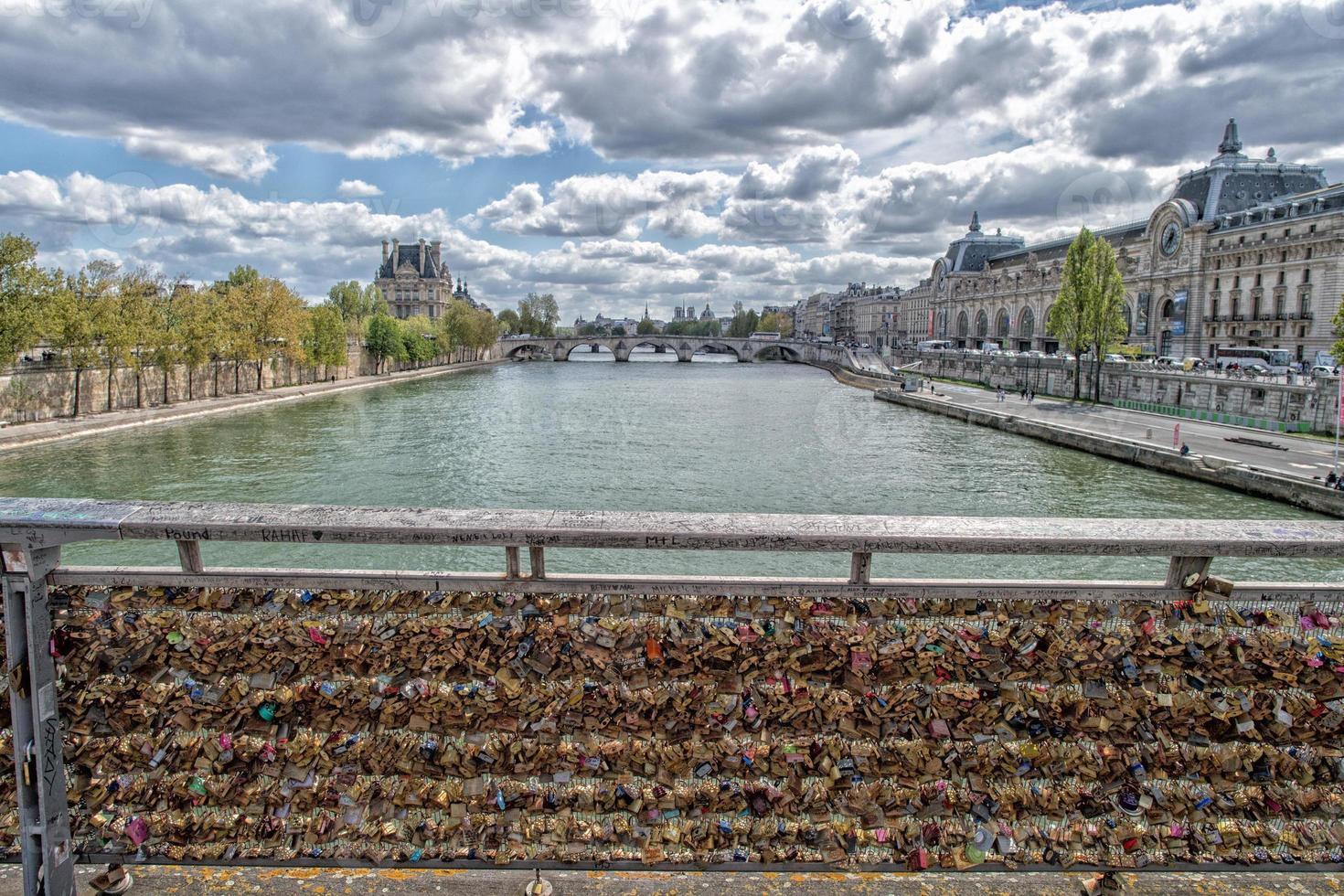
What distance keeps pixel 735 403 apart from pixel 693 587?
179 ft

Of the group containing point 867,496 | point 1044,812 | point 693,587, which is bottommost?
point 867,496

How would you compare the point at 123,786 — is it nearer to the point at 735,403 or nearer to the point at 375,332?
the point at 735,403

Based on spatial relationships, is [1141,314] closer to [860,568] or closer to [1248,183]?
[1248,183]

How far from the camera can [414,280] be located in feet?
468

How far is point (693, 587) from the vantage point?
9.67ft

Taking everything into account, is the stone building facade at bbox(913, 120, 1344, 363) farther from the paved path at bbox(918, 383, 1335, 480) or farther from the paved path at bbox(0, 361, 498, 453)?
the paved path at bbox(0, 361, 498, 453)

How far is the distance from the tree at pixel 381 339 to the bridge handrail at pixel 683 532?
8473cm

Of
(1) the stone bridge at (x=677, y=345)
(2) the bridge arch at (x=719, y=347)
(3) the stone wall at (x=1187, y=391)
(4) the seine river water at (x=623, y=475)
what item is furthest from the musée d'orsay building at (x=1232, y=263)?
(2) the bridge arch at (x=719, y=347)

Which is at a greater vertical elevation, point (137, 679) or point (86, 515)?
point (86, 515)

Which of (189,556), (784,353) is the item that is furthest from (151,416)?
(784,353)

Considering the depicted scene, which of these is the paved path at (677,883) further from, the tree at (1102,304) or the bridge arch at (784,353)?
the bridge arch at (784,353)

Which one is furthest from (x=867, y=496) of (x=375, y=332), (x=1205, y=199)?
Answer: (x=375, y=332)

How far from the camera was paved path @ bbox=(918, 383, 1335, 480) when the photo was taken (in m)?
26.6

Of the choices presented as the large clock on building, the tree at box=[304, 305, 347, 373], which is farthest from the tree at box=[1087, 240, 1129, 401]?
the tree at box=[304, 305, 347, 373]
